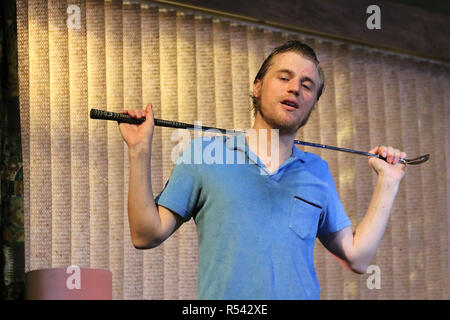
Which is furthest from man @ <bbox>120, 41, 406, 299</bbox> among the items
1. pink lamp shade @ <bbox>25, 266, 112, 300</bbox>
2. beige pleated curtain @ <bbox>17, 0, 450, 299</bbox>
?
beige pleated curtain @ <bbox>17, 0, 450, 299</bbox>

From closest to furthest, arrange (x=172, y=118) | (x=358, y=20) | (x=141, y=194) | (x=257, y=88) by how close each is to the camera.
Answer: (x=141, y=194) → (x=257, y=88) → (x=172, y=118) → (x=358, y=20)

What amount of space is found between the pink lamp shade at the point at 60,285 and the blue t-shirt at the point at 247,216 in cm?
47

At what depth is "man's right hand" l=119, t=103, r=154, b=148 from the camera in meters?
1.39

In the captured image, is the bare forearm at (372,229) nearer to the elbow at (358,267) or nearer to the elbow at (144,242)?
the elbow at (358,267)

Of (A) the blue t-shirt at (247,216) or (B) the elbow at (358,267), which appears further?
(B) the elbow at (358,267)

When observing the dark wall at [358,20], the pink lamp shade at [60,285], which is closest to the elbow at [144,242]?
the pink lamp shade at [60,285]

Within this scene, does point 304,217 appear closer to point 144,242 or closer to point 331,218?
point 331,218

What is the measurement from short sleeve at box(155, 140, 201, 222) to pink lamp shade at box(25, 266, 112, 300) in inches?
18.3

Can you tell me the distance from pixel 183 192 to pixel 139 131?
0.15 meters

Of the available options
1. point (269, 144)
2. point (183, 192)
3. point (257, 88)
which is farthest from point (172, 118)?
point (183, 192)

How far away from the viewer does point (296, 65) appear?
1.64m

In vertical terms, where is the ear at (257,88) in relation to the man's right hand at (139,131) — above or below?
above

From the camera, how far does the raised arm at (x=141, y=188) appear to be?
1385mm
